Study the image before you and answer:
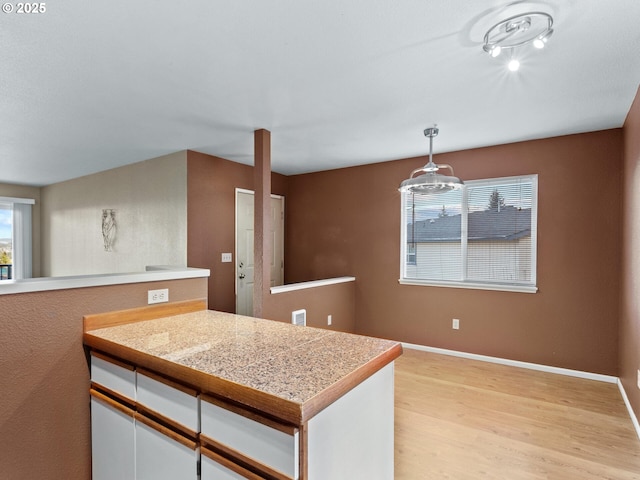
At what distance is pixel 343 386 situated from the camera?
107cm

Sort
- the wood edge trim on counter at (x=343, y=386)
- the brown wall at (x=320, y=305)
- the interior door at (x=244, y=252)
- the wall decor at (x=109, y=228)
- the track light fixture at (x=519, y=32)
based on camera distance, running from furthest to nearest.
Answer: the wall decor at (x=109, y=228)
the interior door at (x=244, y=252)
the brown wall at (x=320, y=305)
the track light fixture at (x=519, y=32)
the wood edge trim on counter at (x=343, y=386)

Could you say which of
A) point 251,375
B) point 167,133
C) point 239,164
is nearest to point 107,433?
point 251,375

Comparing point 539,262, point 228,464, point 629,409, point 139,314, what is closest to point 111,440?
point 139,314

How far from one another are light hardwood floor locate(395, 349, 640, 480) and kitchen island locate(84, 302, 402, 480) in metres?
0.97

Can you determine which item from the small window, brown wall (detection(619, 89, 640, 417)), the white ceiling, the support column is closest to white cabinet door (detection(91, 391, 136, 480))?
the support column

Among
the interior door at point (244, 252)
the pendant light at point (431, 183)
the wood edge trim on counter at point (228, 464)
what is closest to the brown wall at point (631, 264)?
the pendant light at point (431, 183)

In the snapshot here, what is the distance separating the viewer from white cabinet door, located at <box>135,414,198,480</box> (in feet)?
4.00

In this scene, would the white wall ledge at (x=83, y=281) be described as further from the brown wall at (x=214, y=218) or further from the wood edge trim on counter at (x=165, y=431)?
the brown wall at (x=214, y=218)

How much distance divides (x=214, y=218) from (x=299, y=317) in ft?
5.51

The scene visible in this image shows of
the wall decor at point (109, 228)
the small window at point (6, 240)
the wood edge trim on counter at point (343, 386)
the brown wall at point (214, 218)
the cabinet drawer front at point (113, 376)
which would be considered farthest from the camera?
the small window at point (6, 240)

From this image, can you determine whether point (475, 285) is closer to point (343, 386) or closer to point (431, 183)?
point (431, 183)

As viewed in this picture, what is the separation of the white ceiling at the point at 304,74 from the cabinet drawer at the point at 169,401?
1682mm

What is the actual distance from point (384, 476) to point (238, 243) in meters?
3.64

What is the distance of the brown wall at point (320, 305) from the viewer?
3.51 metres
